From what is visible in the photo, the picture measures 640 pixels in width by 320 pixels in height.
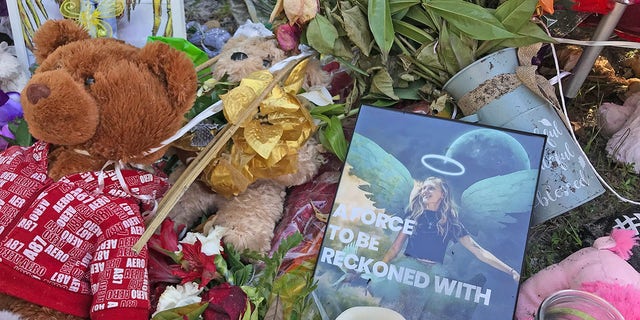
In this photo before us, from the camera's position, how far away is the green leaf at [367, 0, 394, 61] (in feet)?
3.27

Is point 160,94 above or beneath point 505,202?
above

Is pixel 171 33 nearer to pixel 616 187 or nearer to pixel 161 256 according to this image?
pixel 161 256

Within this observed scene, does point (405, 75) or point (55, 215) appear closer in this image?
point (55, 215)

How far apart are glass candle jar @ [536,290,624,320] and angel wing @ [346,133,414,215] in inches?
10.2

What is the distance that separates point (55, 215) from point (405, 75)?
66 cm

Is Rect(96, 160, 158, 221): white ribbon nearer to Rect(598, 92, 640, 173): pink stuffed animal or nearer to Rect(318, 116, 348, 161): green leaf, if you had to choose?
Rect(318, 116, 348, 161): green leaf

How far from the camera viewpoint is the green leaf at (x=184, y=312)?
713 millimetres

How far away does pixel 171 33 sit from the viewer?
49.6 inches

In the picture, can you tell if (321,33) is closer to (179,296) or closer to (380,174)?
(380,174)

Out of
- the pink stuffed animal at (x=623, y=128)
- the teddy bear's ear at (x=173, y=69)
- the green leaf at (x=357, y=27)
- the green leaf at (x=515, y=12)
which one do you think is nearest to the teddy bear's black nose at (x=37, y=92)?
the teddy bear's ear at (x=173, y=69)

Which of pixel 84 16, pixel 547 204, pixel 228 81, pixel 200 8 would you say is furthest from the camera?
pixel 200 8

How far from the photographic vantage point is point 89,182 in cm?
85

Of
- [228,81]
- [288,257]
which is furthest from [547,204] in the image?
[228,81]

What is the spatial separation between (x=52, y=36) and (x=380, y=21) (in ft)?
1.84
